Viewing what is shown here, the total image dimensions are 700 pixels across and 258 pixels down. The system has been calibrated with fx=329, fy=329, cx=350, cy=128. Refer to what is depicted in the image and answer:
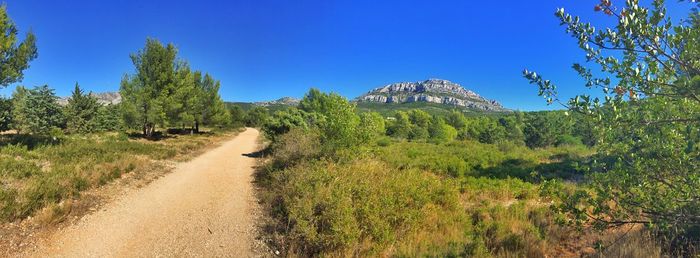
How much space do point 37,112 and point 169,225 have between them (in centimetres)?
2460

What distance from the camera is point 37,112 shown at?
23.6 metres

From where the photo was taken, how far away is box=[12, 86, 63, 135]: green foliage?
2261 cm

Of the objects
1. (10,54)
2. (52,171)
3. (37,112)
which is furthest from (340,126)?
(37,112)

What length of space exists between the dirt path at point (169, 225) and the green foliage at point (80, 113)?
24697mm

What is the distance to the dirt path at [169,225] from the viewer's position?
633 centimetres

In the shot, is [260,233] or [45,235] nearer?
[45,235]

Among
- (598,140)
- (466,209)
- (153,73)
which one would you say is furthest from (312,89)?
(598,140)

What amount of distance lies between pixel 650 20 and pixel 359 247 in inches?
207

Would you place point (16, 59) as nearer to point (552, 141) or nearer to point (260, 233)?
point (260, 233)

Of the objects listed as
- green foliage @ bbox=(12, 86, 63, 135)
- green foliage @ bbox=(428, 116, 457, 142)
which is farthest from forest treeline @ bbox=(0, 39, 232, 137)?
green foliage @ bbox=(428, 116, 457, 142)

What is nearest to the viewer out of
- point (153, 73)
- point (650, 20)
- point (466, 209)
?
point (650, 20)

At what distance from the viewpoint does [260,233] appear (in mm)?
7535

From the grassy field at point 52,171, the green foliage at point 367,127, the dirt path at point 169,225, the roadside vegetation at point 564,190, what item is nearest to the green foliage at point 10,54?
the grassy field at point 52,171

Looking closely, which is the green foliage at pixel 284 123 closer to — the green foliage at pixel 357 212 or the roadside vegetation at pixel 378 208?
the roadside vegetation at pixel 378 208
